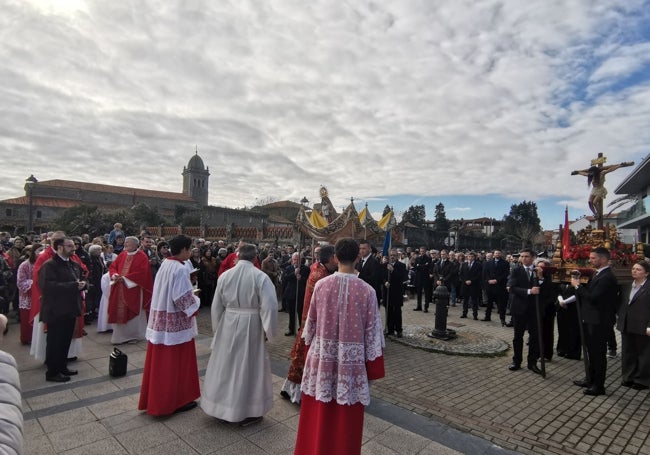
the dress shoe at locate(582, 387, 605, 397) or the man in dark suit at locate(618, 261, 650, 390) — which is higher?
the man in dark suit at locate(618, 261, 650, 390)

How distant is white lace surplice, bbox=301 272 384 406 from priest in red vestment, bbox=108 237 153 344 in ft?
18.2

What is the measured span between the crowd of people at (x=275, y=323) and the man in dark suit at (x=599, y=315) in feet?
0.06

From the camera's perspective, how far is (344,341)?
10.00 feet

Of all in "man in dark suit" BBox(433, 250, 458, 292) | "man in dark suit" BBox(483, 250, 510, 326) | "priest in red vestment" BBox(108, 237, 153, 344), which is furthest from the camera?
"man in dark suit" BBox(433, 250, 458, 292)

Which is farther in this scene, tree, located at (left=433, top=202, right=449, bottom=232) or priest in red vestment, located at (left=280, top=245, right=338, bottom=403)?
A: tree, located at (left=433, top=202, right=449, bottom=232)

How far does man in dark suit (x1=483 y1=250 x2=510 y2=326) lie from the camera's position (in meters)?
10.9

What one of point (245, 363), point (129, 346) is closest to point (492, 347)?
point (245, 363)

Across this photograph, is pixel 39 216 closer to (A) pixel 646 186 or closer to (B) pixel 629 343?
(B) pixel 629 343

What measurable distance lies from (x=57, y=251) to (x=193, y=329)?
8.36ft

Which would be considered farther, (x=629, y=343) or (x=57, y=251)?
(x=629, y=343)

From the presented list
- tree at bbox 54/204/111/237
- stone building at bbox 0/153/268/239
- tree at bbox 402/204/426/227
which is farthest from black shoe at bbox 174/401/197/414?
tree at bbox 402/204/426/227

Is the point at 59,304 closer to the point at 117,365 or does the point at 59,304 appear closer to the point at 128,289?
the point at 117,365

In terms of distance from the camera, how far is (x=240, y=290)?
13.9ft

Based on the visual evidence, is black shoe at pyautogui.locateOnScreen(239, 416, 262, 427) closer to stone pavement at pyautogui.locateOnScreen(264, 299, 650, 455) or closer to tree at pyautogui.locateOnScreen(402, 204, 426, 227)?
stone pavement at pyautogui.locateOnScreen(264, 299, 650, 455)
